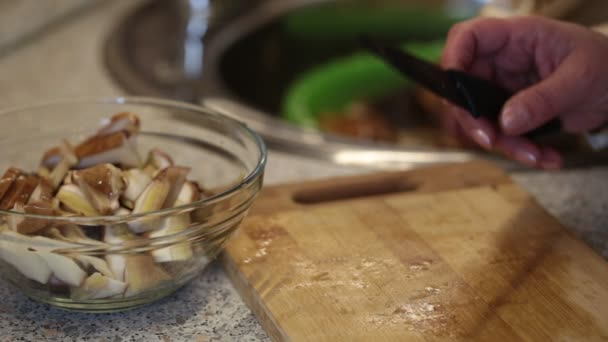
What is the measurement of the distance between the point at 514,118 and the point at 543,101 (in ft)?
0.11

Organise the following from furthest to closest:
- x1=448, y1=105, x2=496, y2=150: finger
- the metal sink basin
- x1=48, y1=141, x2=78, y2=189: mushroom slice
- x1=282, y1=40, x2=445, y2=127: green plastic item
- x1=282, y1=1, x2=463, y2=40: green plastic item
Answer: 1. x1=282, y1=1, x2=463, y2=40: green plastic item
2. x1=282, y1=40, x2=445, y2=127: green plastic item
3. the metal sink basin
4. x1=448, y1=105, x2=496, y2=150: finger
5. x1=48, y1=141, x2=78, y2=189: mushroom slice

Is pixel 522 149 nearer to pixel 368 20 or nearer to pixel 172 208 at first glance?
pixel 172 208

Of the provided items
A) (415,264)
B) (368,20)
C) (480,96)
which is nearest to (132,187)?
(415,264)

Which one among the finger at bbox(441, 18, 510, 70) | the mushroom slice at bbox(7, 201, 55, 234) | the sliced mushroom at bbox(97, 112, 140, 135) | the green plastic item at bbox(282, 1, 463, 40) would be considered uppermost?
the finger at bbox(441, 18, 510, 70)

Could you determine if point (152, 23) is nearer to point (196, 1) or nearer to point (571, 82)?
point (196, 1)

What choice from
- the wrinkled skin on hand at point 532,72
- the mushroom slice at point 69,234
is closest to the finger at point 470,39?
the wrinkled skin on hand at point 532,72

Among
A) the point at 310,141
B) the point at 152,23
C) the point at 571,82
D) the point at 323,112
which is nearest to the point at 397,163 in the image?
the point at 310,141

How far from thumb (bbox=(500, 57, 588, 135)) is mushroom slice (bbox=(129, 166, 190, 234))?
13.2 inches

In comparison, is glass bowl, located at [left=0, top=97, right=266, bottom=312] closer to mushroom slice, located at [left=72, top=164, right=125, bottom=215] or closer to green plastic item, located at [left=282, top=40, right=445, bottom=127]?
mushroom slice, located at [left=72, top=164, right=125, bottom=215]

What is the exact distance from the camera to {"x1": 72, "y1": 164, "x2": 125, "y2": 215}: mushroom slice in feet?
2.23

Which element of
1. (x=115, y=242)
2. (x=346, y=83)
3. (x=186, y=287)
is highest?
(x=115, y=242)

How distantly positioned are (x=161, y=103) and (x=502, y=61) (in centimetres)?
42

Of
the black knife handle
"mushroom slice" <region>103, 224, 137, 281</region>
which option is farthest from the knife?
"mushroom slice" <region>103, 224, 137, 281</region>

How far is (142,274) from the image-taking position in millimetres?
671
